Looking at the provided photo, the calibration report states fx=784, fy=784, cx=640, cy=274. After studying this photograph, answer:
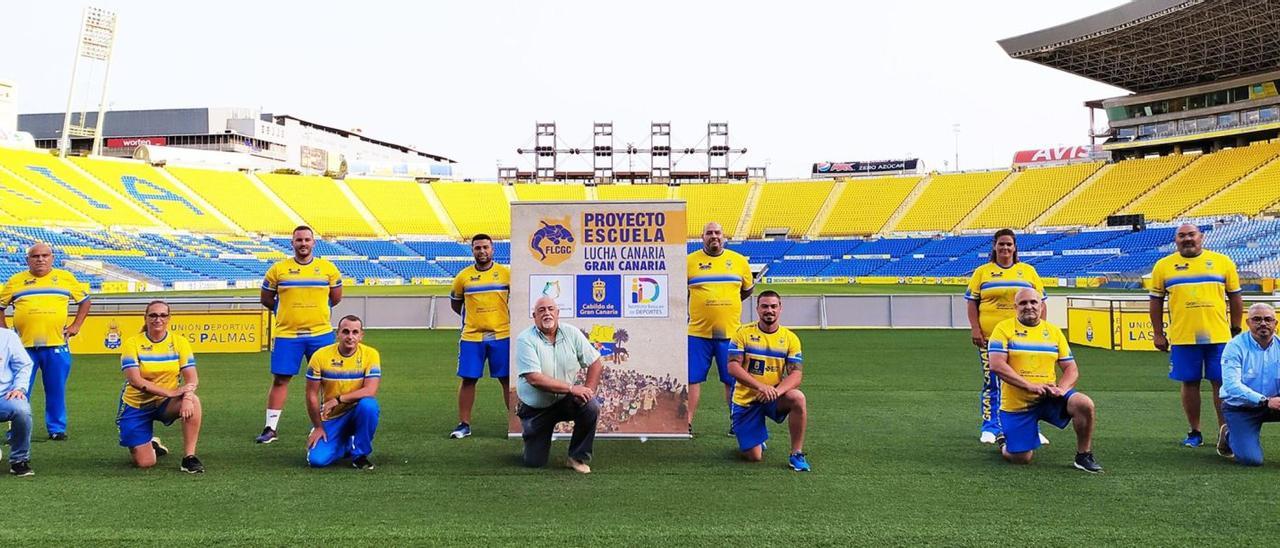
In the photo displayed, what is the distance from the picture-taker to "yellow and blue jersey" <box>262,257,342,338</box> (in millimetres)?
6527

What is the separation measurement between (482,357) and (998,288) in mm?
4203

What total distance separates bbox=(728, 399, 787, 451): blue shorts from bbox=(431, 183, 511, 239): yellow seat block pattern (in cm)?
4843

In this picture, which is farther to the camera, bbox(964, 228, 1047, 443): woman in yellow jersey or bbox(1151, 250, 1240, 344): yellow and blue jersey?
bbox(964, 228, 1047, 443): woman in yellow jersey

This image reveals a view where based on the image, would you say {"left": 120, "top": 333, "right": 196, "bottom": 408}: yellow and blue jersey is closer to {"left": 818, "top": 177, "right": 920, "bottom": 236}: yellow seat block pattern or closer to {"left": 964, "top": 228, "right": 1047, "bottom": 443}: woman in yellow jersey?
{"left": 964, "top": 228, "right": 1047, "bottom": 443}: woman in yellow jersey

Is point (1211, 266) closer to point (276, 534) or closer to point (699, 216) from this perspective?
point (276, 534)

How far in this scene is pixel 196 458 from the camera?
5.17 m

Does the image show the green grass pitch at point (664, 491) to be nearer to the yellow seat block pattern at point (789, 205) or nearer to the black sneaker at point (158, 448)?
the black sneaker at point (158, 448)

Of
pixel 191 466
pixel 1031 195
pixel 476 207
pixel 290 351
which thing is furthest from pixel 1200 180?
pixel 191 466

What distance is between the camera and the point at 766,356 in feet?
17.9

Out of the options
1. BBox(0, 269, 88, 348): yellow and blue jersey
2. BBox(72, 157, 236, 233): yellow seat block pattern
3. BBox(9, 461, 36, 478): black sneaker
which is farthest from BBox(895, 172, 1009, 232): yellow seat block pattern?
BBox(9, 461, 36, 478): black sneaker

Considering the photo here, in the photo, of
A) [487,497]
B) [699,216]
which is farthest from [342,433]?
[699,216]

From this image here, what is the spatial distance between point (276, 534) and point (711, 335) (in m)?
3.68

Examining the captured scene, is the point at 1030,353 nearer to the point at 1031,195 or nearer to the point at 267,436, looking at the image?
the point at 267,436

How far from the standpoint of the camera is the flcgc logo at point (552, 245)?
6344mm
